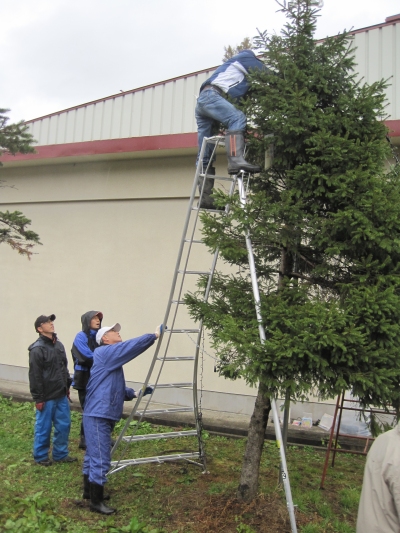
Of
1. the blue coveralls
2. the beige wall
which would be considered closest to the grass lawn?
the blue coveralls

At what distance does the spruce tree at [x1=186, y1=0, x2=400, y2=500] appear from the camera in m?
3.53

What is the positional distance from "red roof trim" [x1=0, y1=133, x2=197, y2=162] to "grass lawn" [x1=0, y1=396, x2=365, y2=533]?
457 cm

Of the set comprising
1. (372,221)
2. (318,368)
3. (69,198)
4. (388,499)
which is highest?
(69,198)

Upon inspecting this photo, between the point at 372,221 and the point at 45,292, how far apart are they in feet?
24.3

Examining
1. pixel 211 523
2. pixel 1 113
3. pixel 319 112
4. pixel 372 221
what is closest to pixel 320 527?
pixel 211 523

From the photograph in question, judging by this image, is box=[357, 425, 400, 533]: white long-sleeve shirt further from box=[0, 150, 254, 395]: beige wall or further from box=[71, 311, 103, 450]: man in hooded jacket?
box=[0, 150, 254, 395]: beige wall

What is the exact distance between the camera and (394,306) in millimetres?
3539

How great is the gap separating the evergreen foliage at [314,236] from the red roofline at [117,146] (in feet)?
10.9

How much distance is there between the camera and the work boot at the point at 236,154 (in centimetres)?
439

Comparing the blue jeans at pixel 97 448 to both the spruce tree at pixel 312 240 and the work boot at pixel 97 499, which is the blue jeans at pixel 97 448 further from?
the spruce tree at pixel 312 240

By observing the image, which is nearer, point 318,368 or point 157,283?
point 318,368

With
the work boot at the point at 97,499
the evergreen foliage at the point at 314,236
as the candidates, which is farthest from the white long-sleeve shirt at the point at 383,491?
the work boot at the point at 97,499

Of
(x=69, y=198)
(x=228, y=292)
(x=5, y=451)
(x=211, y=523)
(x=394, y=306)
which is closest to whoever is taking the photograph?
(x=394, y=306)

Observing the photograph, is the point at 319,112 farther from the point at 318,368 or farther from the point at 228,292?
the point at 318,368
